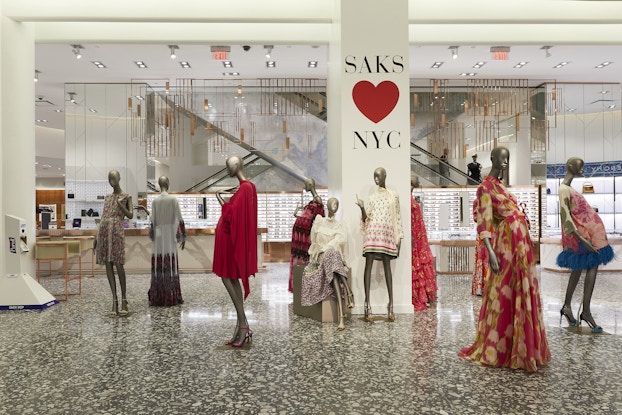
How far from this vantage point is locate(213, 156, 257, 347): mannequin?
4.74 metres

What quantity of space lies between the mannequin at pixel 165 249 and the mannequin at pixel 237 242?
2.54 metres

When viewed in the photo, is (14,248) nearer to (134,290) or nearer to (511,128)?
(134,290)

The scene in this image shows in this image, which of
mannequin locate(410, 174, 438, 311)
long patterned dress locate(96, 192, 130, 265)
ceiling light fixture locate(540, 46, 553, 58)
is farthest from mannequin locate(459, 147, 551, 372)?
ceiling light fixture locate(540, 46, 553, 58)

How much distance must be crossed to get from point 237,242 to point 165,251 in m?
2.83

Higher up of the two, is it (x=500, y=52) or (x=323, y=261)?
(x=500, y=52)

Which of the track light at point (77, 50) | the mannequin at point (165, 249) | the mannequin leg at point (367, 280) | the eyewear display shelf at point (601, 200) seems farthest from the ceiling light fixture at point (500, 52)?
the track light at point (77, 50)

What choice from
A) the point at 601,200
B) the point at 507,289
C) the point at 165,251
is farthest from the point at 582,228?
the point at 601,200

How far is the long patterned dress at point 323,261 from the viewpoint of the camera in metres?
5.79

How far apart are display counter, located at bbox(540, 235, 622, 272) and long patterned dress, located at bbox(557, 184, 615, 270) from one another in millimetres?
5446

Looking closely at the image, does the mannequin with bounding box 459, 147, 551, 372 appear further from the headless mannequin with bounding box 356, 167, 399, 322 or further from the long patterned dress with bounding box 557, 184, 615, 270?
the headless mannequin with bounding box 356, 167, 399, 322

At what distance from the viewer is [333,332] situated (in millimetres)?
5445

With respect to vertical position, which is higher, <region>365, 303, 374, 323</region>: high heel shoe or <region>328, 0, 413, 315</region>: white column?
<region>328, 0, 413, 315</region>: white column

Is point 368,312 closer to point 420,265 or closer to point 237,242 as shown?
point 420,265

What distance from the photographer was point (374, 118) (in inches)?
253
